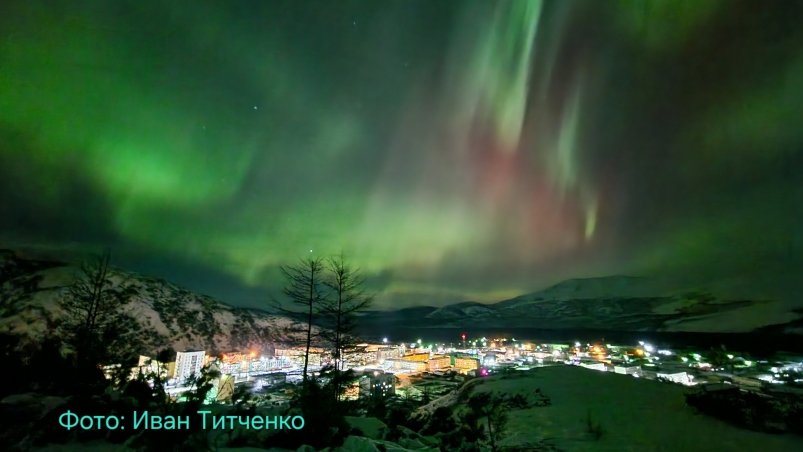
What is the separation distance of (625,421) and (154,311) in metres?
73.5

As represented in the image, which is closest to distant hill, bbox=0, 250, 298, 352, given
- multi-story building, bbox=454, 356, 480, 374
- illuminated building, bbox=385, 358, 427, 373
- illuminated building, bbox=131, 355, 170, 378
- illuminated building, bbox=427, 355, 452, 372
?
illuminated building, bbox=385, 358, 427, 373

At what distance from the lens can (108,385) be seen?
736 centimetres

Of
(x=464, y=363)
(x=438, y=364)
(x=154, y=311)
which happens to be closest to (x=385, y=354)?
(x=438, y=364)

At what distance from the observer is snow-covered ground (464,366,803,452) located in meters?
7.82

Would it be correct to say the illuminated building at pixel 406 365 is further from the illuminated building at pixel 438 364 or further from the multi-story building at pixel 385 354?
the multi-story building at pixel 385 354

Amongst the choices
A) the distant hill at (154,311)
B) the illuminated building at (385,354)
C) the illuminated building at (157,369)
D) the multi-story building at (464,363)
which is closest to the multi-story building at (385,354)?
the illuminated building at (385,354)

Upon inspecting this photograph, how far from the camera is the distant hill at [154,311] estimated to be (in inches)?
1681

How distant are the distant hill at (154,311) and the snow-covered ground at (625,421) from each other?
4807 cm

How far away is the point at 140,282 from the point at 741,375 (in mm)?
89844

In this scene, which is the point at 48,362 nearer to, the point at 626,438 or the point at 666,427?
the point at 626,438

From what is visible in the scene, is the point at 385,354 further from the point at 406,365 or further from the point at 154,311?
the point at 154,311

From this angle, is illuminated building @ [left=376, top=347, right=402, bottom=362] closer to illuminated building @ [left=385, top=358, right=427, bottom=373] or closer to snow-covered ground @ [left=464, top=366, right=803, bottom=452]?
illuminated building @ [left=385, top=358, right=427, bottom=373]

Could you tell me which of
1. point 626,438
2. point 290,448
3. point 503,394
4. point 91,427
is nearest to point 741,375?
point 503,394

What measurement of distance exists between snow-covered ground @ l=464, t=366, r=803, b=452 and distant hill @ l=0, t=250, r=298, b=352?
1893 inches
